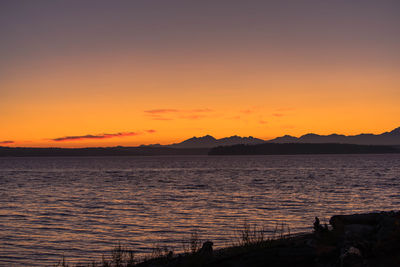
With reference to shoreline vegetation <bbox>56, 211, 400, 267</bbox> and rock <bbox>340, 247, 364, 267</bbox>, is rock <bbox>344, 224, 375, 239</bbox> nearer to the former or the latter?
shoreline vegetation <bbox>56, 211, 400, 267</bbox>

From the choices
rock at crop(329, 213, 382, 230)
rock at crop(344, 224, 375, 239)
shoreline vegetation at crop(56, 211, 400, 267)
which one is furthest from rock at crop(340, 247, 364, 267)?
rock at crop(329, 213, 382, 230)

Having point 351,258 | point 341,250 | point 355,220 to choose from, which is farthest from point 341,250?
point 355,220

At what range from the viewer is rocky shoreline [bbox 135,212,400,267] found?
9.25 metres

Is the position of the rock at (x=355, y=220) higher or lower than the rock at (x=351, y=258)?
higher

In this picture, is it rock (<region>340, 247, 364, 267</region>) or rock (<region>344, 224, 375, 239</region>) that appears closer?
rock (<region>340, 247, 364, 267</region>)

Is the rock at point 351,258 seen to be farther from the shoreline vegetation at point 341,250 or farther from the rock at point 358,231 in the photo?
the rock at point 358,231

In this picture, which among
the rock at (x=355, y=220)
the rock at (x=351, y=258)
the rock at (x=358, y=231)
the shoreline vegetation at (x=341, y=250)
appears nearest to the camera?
the rock at (x=351, y=258)

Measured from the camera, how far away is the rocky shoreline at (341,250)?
9.25 meters

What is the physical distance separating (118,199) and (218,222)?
20795mm

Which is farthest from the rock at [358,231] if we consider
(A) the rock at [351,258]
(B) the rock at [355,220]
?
(A) the rock at [351,258]

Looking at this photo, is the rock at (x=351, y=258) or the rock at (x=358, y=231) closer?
the rock at (x=351, y=258)

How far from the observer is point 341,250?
370 inches

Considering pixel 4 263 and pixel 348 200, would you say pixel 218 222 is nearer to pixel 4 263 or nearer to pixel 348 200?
pixel 4 263

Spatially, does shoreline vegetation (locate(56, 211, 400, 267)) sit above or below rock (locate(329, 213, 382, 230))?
below
